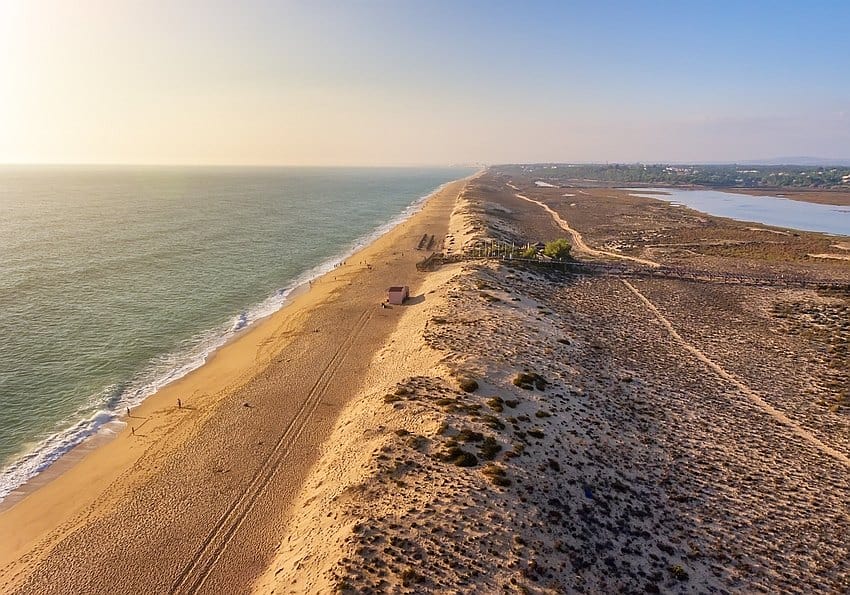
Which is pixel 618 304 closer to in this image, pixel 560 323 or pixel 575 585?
pixel 560 323

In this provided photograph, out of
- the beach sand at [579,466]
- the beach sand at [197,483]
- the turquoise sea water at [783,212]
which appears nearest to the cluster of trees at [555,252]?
the beach sand at [579,466]

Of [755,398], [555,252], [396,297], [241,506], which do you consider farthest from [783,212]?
[241,506]

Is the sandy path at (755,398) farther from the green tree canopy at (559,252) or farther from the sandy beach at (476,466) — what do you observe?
the green tree canopy at (559,252)

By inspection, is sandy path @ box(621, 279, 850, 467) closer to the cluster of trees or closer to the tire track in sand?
the cluster of trees

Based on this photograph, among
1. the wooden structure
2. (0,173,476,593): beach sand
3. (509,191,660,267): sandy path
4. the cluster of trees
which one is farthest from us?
(509,191,660,267): sandy path

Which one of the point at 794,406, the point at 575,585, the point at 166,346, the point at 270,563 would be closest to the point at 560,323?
the point at 794,406

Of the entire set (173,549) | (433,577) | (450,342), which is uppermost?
(450,342)

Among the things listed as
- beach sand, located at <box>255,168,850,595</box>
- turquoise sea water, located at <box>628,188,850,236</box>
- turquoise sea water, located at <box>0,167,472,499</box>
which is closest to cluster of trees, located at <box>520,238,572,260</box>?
beach sand, located at <box>255,168,850,595</box>
